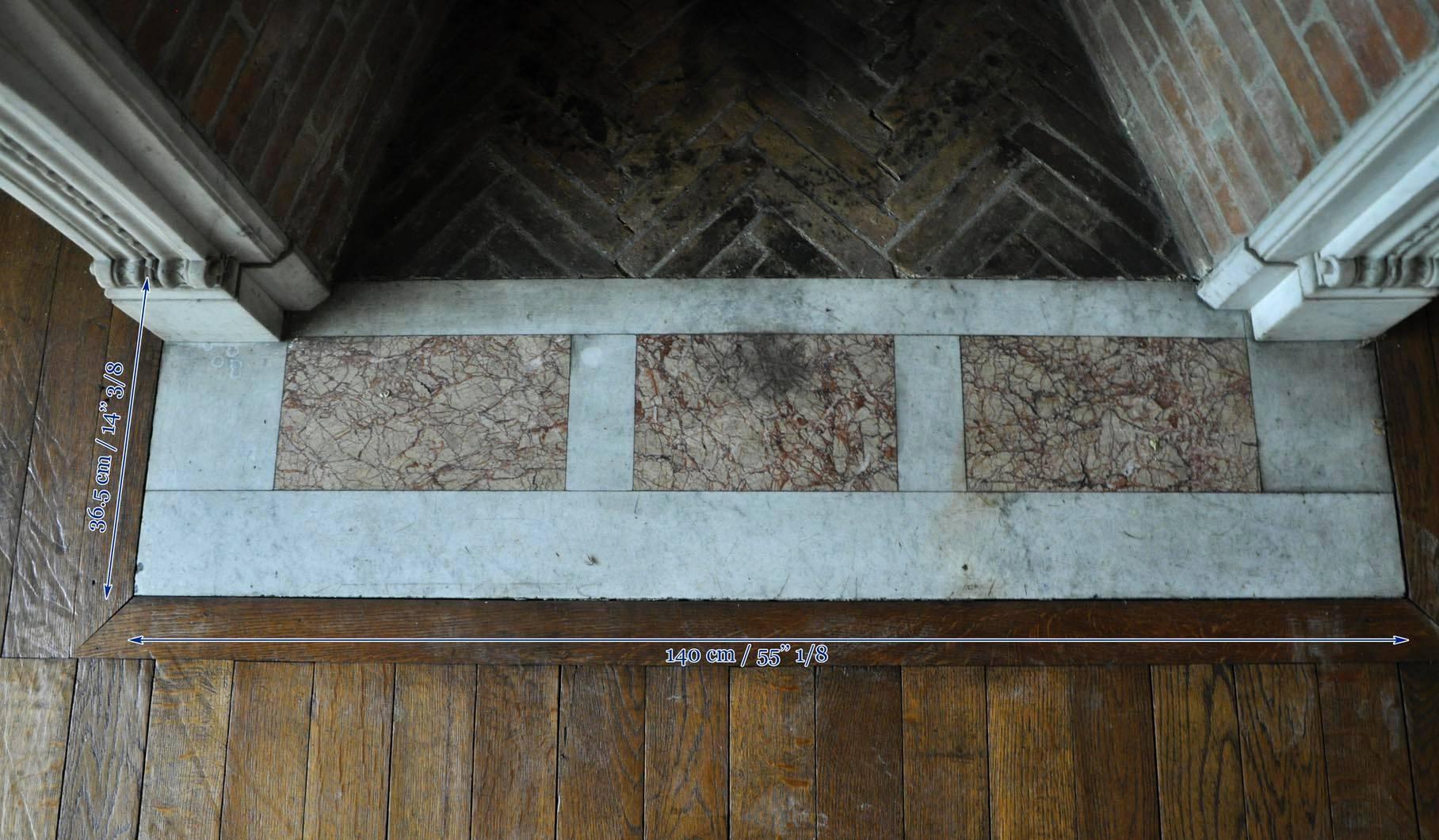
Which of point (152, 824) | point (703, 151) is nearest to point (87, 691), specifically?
point (152, 824)

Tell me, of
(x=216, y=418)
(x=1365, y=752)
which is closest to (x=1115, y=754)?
(x=1365, y=752)

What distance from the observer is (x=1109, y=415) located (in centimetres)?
209

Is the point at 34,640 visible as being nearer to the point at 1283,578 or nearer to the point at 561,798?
the point at 561,798

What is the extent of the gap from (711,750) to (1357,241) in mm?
1716

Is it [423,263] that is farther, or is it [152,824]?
[423,263]

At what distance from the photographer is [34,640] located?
2018mm

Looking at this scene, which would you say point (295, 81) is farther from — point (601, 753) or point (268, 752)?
point (601, 753)

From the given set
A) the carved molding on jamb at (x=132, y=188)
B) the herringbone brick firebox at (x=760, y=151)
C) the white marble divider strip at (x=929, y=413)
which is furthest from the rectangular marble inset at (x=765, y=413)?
the carved molding on jamb at (x=132, y=188)

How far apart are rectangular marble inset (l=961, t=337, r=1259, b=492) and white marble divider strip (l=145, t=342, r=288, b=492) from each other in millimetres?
1651

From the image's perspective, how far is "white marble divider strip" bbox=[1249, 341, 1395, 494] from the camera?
6.75 feet

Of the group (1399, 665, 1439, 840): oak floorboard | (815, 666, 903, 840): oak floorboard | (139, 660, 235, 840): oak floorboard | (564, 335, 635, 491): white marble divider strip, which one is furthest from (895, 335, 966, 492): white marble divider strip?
(139, 660, 235, 840): oak floorboard

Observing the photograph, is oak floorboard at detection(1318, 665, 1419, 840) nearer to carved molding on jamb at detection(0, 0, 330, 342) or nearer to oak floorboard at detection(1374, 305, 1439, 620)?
oak floorboard at detection(1374, 305, 1439, 620)

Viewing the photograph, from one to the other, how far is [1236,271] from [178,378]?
2476mm

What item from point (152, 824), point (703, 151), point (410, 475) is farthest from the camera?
point (703, 151)
